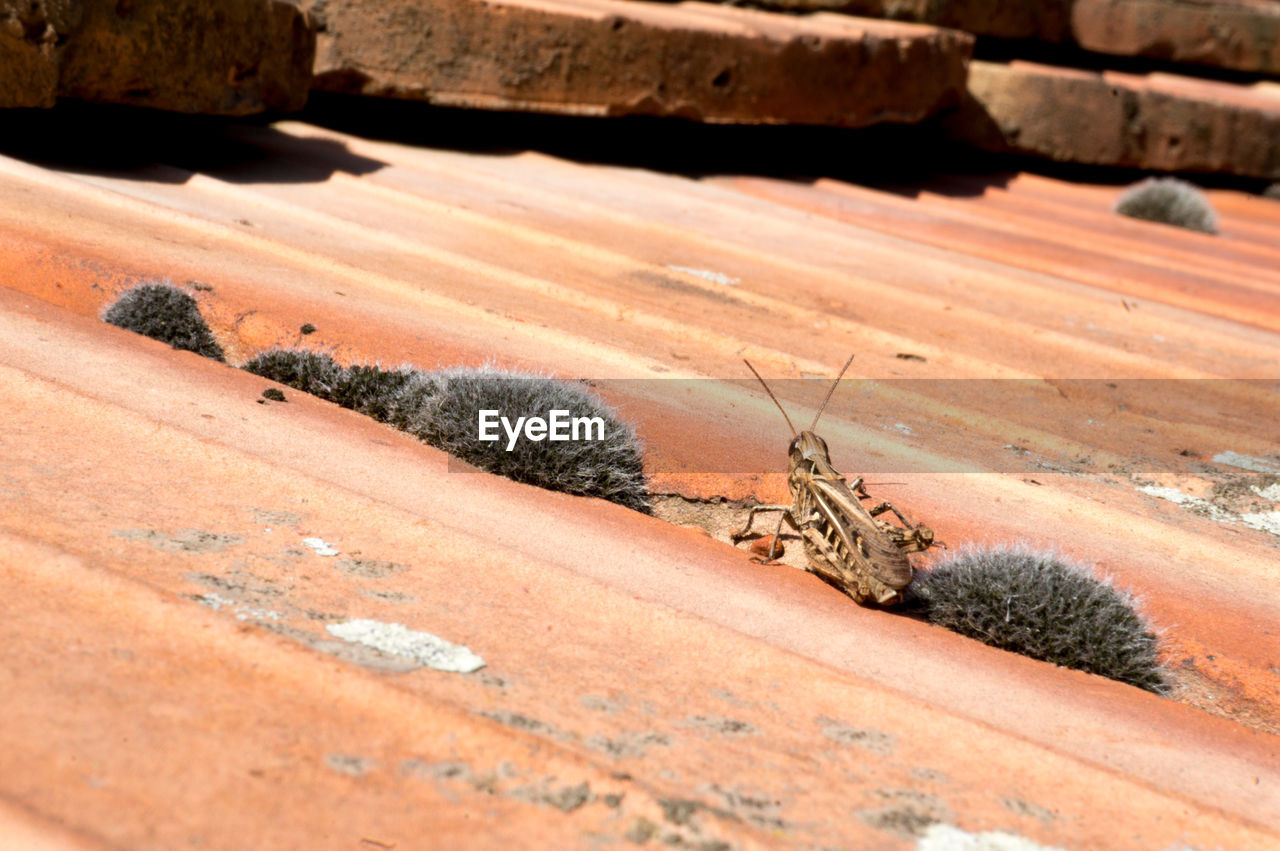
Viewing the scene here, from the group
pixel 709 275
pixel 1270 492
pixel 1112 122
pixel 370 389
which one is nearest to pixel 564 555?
pixel 370 389

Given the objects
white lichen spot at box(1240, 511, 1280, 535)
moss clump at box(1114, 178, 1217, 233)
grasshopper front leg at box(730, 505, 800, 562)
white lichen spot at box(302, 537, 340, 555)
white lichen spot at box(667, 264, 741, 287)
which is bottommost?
white lichen spot at box(302, 537, 340, 555)

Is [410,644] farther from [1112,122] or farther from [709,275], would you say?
[1112,122]

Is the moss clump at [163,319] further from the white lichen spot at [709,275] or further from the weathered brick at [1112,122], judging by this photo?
the weathered brick at [1112,122]

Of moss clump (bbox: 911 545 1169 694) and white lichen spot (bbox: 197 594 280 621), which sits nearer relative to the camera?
white lichen spot (bbox: 197 594 280 621)

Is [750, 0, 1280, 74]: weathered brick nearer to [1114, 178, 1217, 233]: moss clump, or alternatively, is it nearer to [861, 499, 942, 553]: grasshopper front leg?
[1114, 178, 1217, 233]: moss clump

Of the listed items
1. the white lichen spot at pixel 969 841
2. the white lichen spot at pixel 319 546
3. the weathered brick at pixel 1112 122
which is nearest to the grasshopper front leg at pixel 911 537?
the white lichen spot at pixel 969 841

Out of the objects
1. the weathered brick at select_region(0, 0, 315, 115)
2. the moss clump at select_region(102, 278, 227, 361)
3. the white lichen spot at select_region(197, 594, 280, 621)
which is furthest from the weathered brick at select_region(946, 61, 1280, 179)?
the white lichen spot at select_region(197, 594, 280, 621)
